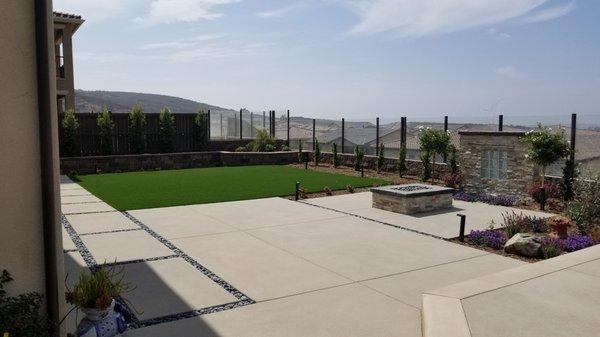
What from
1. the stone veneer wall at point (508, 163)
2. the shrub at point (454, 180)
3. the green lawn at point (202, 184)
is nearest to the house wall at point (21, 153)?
the green lawn at point (202, 184)

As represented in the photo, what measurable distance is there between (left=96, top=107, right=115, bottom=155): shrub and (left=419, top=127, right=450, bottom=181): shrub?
14.2 metres

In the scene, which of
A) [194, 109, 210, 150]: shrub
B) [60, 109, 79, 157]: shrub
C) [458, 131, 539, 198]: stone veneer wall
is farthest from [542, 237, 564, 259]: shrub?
[194, 109, 210, 150]: shrub

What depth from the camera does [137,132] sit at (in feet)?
79.6

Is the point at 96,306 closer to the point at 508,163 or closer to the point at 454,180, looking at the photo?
the point at 508,163

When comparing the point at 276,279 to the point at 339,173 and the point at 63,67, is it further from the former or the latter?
the point at 63,67

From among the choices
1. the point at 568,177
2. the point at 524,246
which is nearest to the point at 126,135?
the point at 568,177

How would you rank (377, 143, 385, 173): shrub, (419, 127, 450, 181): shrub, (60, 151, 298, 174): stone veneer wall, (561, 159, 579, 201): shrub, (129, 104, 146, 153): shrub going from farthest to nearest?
(129, 104, 146, 153): shrub
(377, 143, 385, 173): shrub
(60, 151, 298, 174): stone veneer wall
(419, 127, 450, 181): shrub
(561, 159, 579, 201): shrub

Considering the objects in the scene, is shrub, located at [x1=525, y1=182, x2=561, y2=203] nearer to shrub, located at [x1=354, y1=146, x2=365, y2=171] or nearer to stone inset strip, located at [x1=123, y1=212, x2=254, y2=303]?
shrub, located at [x1=354, y1=146, x2=365, y2=171]

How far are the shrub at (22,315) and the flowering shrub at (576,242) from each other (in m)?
8.67

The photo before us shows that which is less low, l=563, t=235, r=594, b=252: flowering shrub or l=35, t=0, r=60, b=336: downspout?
l=35, t=0, r=60, b=336: downspout

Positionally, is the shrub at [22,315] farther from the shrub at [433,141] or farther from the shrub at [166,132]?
the shrub at [166,132]

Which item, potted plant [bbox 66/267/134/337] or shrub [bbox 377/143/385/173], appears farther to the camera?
shrub [bbox 377/143/385/173]

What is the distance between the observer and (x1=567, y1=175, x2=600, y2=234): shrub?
10430mm

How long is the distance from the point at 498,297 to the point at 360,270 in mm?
2354
